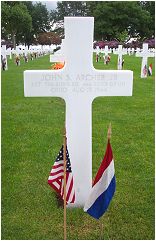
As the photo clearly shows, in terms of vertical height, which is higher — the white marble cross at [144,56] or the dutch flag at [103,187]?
the white marble cross at [144,56]

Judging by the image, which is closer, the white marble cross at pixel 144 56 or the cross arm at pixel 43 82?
the cross arm at pixel 43 82

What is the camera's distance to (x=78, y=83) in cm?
424

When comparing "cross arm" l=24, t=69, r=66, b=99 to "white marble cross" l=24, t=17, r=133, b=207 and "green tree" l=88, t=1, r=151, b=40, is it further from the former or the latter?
"green tree" l=88, t=1, r=151, b=40

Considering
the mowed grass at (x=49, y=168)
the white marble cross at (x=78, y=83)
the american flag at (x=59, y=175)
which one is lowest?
the mowed grass at (x=49, y=168)

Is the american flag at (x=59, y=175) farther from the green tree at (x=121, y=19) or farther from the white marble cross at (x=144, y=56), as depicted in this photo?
the green tree at (x=121, y=19)

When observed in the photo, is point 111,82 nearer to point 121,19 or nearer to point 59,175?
point 59,175

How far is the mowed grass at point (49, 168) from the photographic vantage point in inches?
164

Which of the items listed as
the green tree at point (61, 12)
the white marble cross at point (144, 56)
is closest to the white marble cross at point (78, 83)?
the white marble cross at point (144, 56)

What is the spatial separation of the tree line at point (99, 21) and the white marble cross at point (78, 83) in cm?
4192

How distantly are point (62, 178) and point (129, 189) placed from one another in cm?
149

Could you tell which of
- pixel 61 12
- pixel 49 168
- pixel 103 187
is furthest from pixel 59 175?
pixel 61 12

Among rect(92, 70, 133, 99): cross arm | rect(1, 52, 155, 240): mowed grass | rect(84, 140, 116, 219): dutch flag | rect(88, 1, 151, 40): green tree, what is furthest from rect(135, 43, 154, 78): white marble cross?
rect(88, 1, 151, 40): green tree

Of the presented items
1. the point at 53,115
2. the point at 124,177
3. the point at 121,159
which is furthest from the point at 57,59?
the point at 124,177

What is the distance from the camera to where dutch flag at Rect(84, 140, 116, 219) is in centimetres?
364
